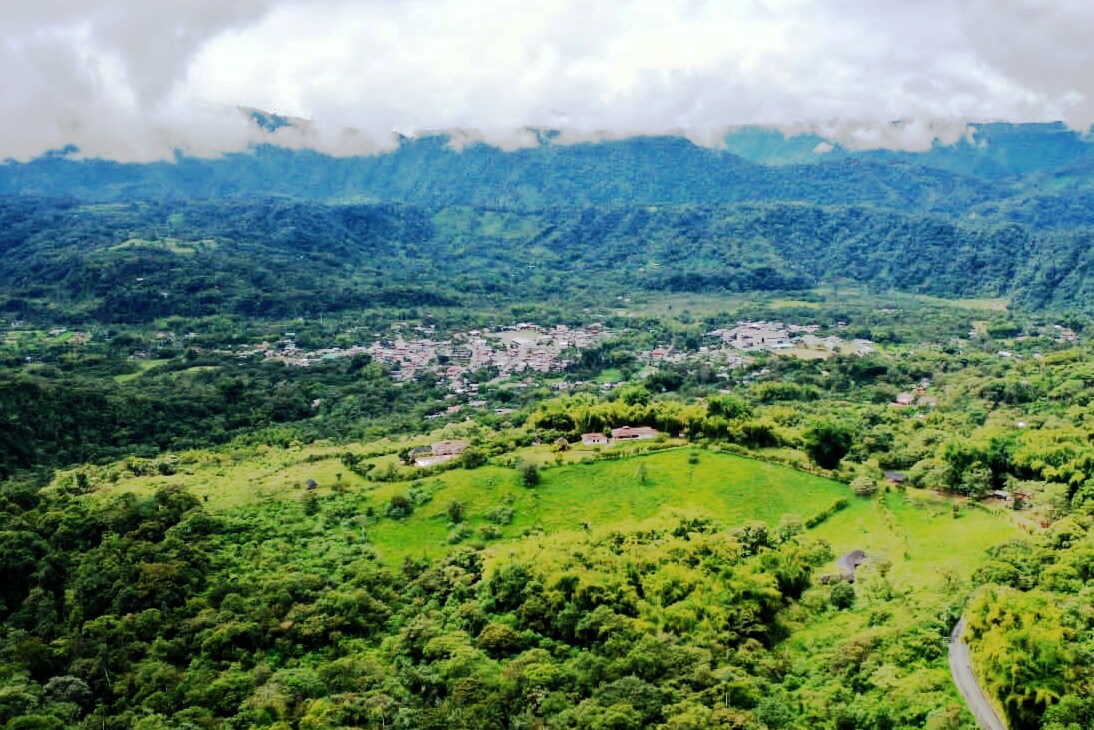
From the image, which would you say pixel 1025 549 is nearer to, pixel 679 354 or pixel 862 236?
pixel 679 354

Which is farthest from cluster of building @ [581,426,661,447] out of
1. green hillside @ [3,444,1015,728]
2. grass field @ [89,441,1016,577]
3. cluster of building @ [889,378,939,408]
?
cluster of building @ [889,378,939,408]

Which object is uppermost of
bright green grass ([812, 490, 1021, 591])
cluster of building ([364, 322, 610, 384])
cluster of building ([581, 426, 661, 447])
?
cluster of building ([581, 426, 661, 447])

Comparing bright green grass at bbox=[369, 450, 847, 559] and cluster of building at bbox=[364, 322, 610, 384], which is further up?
bright green grass at bbox=[369, 450, 847, 559]

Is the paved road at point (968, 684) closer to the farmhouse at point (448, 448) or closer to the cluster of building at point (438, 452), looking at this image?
the cluster of building at point (438, 452)

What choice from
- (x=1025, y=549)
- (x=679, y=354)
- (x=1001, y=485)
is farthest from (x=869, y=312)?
(x=1025, y=549)

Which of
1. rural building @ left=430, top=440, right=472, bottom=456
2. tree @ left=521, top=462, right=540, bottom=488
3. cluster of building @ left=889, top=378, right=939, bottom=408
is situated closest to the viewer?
tree @ left=521, top=462, right=540, bottom=488

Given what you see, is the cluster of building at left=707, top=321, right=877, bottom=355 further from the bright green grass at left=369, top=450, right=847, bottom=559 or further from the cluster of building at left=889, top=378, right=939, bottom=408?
the bright green grass at left=369, top=450, right=847, bottom=559
